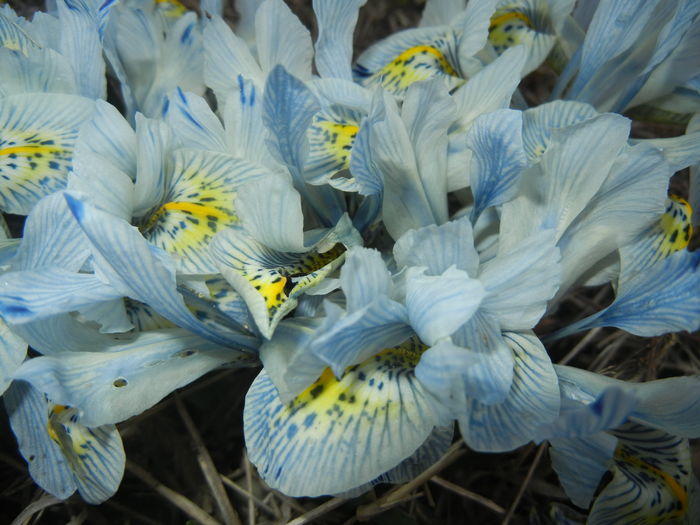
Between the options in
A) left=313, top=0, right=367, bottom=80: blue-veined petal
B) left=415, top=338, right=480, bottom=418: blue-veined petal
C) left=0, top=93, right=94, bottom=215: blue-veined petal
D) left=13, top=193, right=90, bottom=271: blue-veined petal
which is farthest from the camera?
left=313, top=0, right=367, bottom=80: blue-veined petal

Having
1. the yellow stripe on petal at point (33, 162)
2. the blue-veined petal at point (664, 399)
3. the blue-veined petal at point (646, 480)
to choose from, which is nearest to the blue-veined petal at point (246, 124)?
the yellow stripe on petal at point (33, 162)

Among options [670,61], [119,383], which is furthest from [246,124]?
[670,61]

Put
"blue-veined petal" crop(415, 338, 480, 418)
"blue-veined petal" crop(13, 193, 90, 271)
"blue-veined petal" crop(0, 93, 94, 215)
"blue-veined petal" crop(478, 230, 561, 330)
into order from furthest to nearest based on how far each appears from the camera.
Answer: "blue-veined petal" crop(0, 93, 94, 215), "blue-veined petal" crop(13, 193, 90, 271), "blue-veined petal" crop(478, 230, 561, 330), "blue-veined petal" crop(415, 338, 480, 418)

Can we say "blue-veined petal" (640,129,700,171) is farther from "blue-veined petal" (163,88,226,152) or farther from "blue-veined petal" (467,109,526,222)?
"blue-veined petal" (163,88,226,152)

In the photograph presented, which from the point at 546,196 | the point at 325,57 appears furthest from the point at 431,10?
the point at 546,196

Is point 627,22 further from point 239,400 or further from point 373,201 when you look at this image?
point 239,400

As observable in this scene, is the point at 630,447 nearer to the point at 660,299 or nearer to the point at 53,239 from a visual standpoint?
the point at 660,299

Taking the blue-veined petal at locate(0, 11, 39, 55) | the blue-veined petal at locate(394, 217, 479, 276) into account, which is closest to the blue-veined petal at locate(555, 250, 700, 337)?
the blue-veined petal at locate(394, 217, 479, 276)
